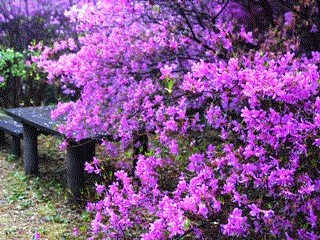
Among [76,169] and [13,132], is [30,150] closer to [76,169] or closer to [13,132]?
[13,132]

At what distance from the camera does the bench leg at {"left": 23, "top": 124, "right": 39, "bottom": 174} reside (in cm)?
561

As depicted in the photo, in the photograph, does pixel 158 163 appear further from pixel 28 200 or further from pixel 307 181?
pixel 28 200

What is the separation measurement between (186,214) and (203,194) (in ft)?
0.40

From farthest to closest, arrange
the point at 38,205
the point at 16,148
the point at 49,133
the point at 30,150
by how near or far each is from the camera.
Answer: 1. the point at 16,148
2. the point at 30,150
3. the point at 49,133
4. the point at 38,205

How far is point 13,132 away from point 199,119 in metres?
3.75

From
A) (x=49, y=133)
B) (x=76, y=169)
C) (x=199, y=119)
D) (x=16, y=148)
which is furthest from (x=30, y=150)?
(x=199, y=119)

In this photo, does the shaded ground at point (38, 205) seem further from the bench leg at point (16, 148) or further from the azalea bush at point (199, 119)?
the azalea bush at point (199, 119)

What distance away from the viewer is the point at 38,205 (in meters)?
4.77

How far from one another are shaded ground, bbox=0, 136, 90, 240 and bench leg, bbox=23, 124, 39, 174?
0.12 metres

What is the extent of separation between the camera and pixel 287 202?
86.7 inches

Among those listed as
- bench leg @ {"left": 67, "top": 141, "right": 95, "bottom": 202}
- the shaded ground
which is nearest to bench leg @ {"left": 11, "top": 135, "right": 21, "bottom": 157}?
the shaded ground

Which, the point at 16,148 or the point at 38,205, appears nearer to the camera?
the point at 38,205

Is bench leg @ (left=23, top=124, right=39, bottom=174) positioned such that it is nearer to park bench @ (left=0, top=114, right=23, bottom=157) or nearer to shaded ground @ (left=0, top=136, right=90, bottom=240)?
shaded ground @ (left=0, top=136, right=90, bottom=240)

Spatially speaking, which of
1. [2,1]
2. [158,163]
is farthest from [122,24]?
[2,1]
